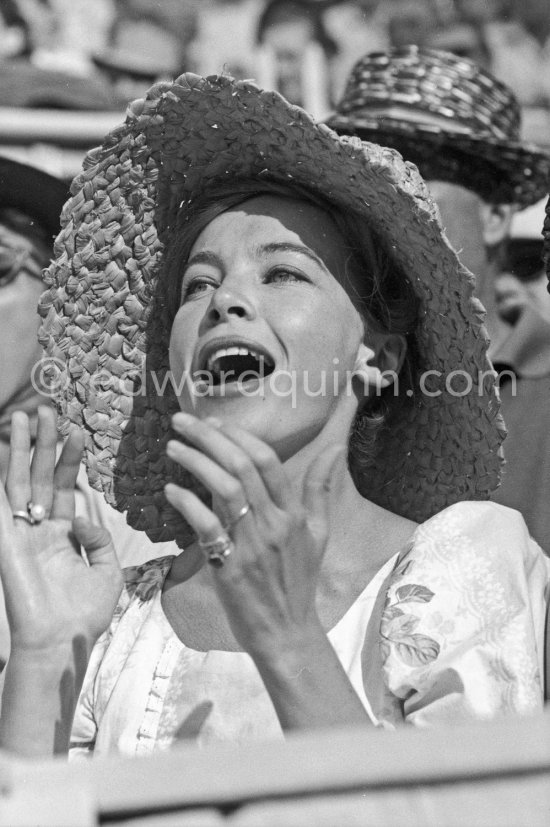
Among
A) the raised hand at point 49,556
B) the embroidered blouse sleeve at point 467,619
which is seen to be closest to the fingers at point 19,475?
the raised hand at point 49,556

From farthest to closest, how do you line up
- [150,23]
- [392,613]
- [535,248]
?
[150,23] < [535,248] < [392,613]

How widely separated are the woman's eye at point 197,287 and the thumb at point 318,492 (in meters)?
0.60

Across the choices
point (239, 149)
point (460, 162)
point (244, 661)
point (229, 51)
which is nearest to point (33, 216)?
point (460, 162)

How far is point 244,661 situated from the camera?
2.04 meters

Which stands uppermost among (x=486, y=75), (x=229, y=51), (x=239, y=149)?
(x=229, y=51)

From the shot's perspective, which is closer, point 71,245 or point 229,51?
point 71,245

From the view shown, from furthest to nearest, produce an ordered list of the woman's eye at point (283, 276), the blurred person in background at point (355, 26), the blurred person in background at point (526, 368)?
1. the blurred person in background at point (355, 26)
2. the blurred person in background at point (526, 368)
3. the woman's eye at point (283, 276)

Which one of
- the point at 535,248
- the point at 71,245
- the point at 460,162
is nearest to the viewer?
the point at 71,245

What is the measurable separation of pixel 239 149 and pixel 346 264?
27 cm

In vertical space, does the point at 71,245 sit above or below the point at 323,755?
above

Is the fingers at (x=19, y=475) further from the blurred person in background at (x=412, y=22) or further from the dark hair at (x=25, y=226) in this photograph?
the blurred person in background at (x=412, y=22)

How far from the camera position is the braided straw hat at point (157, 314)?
89.5 inches

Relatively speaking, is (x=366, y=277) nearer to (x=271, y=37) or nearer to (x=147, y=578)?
(x=147, y=578)

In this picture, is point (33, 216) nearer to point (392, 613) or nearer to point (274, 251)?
point (274, 251)
